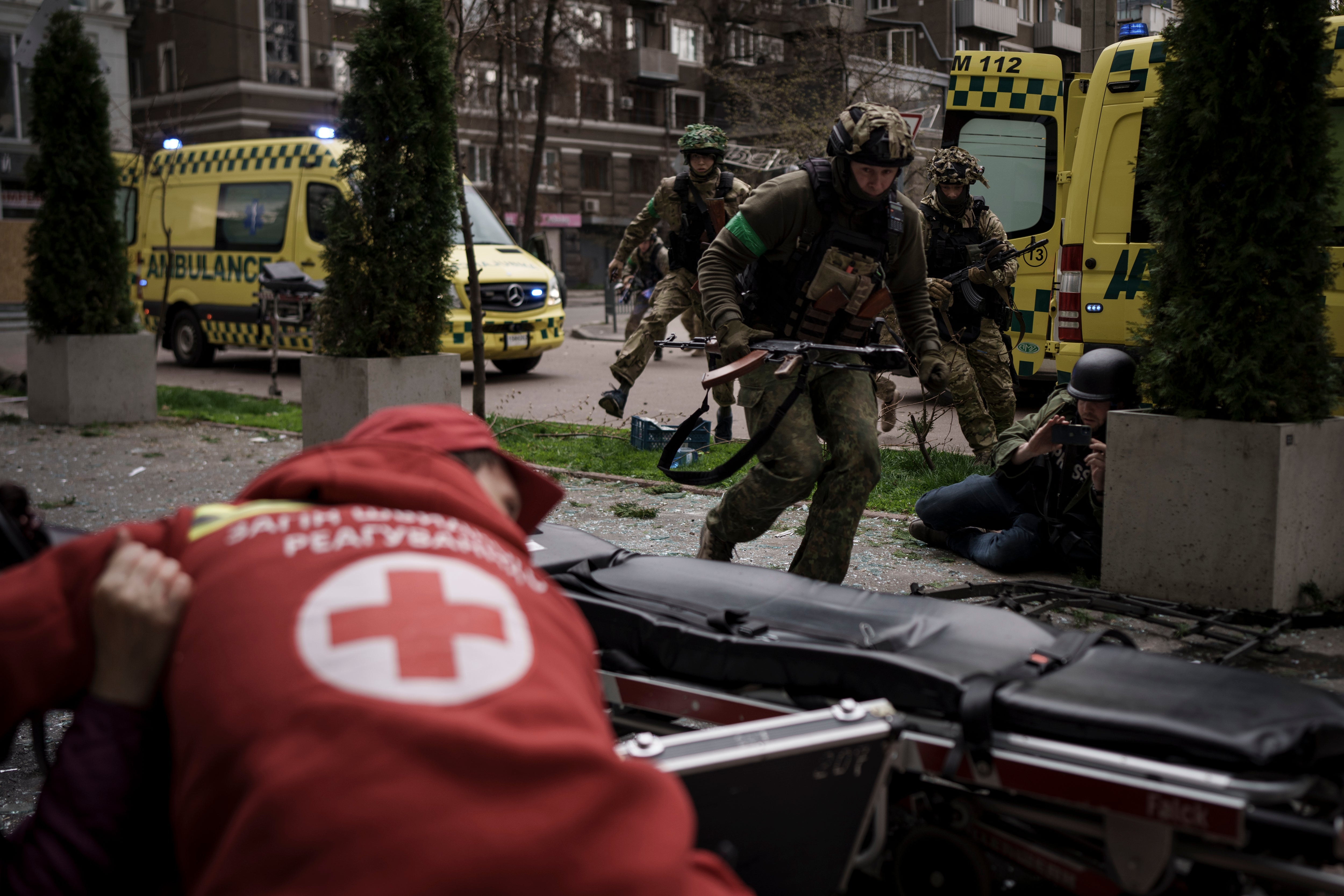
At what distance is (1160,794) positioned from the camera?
1880mm

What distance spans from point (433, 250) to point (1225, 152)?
469cm

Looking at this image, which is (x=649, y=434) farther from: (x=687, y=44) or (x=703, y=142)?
(x=687, y=44)

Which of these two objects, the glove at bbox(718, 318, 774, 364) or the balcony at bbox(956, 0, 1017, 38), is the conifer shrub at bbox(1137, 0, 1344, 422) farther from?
the balcony at bbox(956, 0, 1017, 38)

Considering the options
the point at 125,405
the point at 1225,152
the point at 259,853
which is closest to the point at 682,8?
the point at 125,405

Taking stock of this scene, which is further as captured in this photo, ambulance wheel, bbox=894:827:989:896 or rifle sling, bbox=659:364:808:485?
→ rifle sling, bbox=659:364:808:485

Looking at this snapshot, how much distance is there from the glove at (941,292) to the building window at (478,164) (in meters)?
39.2

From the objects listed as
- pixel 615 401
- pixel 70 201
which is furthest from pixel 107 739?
pixel 70 201

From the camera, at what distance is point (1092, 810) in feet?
6.49

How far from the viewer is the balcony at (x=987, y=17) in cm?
4422

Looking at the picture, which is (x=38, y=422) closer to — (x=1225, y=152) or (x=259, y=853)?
(x=1225, y=152)

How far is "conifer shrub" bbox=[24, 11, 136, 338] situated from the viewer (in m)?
10.0

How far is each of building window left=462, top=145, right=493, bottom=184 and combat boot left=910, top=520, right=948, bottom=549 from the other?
41.2 meters

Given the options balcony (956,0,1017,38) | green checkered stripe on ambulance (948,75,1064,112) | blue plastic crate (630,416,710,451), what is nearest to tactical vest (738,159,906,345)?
blue plastic crate (630,416,710,451)

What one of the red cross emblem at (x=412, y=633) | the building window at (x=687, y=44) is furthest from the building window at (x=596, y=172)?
the red cross emblem at (x=412, y=633)
